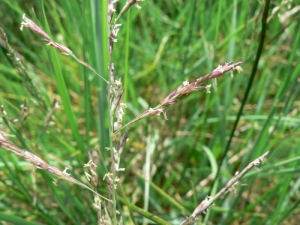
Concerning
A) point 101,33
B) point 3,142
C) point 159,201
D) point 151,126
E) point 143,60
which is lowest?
point 3,142

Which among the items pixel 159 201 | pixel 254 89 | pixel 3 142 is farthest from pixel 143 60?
pixel 3 142

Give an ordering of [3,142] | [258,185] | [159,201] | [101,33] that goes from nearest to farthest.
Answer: [3,142] < [101,33] < [159,201] < [258,185]

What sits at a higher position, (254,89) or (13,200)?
(254,89)

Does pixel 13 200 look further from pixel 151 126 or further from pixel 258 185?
pixel 258 185

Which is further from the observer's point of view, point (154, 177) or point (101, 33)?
point (154, 177)

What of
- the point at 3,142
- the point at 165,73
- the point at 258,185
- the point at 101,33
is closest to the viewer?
the point at 3,142

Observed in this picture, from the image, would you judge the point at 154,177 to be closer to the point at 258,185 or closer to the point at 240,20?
the point at 258,185
